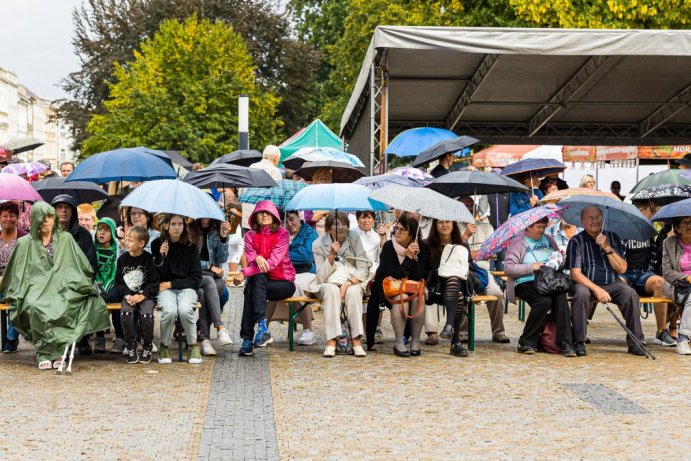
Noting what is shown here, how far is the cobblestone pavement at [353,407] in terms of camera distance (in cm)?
634

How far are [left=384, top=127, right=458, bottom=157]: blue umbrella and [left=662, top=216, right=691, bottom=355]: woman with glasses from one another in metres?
5.14

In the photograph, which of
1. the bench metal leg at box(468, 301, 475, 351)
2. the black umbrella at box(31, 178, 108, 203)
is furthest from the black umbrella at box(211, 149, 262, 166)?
the bench metal leg at box(468, 301, 475, 351)

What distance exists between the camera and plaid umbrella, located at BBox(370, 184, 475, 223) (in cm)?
948

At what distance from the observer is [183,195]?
9305mm

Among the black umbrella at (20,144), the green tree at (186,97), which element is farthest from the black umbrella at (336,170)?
the green tree at (186,97)

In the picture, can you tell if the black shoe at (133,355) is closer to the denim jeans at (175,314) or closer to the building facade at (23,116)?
the denim jeans at (175,314)

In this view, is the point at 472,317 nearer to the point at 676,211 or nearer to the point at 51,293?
the point at 676,211

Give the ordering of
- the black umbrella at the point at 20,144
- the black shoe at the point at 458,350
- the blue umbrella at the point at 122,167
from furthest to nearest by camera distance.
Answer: the black umbrella at the point at 20,144
the blue umbrella at the point at 122,167
the black shoe at the point at 458,350

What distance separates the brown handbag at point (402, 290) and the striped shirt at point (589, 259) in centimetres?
154

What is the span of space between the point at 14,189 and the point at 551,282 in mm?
5100

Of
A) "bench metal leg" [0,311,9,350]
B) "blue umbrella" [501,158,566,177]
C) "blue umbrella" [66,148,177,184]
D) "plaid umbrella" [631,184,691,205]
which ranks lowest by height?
"bench metal leg" [0,311,9,350]

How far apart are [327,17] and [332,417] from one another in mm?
46013

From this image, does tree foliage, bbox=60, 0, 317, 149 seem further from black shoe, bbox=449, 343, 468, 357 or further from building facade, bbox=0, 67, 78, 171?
building facade, bbox=0, 67, 78, 171

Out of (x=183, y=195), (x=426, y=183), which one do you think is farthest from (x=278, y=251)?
(x=426, y=183)
